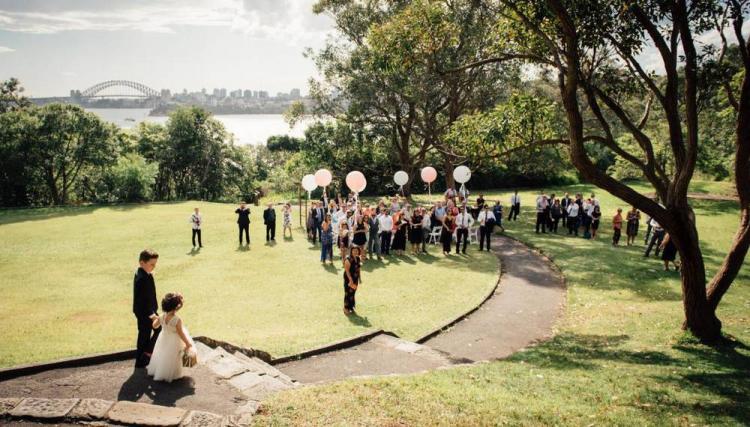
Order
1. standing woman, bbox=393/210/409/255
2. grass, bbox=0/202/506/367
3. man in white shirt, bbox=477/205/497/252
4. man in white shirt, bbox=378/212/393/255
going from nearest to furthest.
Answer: grass, bbox=0/202/506/367 → man in white shirt, bbox=378/212/393/255 → standing woman, bbox=393/210/409/255 → man in white shirt, bbox=477/205/497/252

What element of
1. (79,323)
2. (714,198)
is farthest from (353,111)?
(714,198)

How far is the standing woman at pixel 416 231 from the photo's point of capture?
717 inches

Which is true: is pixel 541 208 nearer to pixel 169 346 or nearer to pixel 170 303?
pixel 170 303

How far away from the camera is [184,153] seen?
130 ft

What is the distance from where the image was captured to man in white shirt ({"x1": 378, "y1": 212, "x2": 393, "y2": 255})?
1781 cm

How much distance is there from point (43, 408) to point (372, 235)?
13.1 m

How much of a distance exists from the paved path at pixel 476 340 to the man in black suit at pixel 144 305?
92.2 inches

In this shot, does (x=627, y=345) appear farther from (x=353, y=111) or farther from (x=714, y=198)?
(x=714, y=198)

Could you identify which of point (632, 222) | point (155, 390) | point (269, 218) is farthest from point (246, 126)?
point (155, 390)

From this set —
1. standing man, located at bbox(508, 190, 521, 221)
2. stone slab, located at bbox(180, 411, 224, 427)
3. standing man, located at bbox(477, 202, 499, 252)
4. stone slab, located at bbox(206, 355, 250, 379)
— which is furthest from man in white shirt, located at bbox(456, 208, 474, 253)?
stone slab, located at bbox(180, 411, 224, 427)

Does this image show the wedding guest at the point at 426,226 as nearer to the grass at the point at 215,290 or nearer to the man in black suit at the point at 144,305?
the grass at the point at 215,290

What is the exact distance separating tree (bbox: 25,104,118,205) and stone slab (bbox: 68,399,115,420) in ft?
111

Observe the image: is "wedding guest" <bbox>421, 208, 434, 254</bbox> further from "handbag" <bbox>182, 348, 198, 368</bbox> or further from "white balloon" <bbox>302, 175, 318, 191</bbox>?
"handbag" <bbox>182, 348, 198, 368</bbox>

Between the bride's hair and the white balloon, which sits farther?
the white balloon
